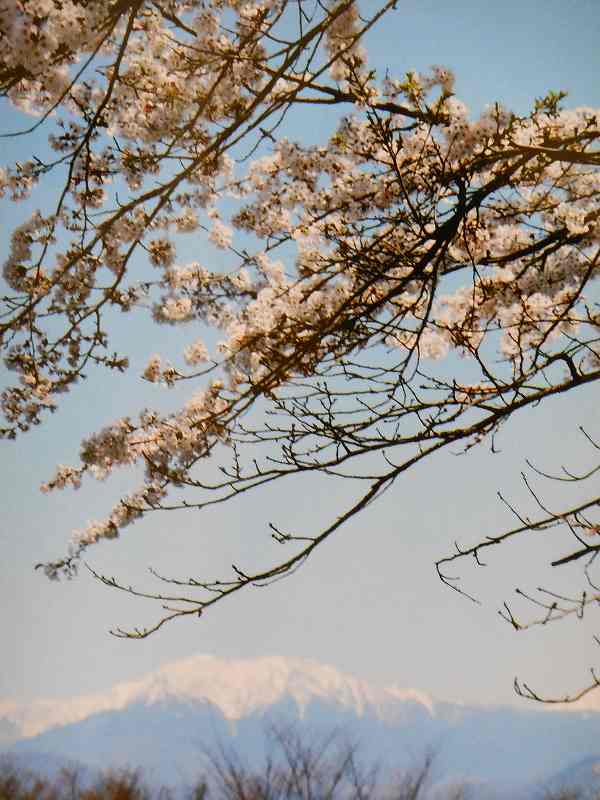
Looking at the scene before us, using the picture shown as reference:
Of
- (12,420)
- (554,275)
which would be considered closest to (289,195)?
(554,275)

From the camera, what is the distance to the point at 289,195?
4.20 meters

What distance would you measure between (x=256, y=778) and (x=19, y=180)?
19.7 metres

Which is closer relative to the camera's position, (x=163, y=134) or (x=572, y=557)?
(x=572, y=557)

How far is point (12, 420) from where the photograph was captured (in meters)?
3.32

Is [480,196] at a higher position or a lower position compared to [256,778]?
higher

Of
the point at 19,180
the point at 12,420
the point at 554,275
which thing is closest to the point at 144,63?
the point at 19,180

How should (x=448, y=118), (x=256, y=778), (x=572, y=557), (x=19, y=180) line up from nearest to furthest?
(x=572, y=557) → (x=448, y=118) → (x=19, y=180) → (x=256, y=778)

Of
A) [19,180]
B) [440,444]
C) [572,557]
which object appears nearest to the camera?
[572,557]

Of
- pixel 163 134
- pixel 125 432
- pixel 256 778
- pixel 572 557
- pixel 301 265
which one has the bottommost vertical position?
pixel 256 778

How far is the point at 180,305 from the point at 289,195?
128cm

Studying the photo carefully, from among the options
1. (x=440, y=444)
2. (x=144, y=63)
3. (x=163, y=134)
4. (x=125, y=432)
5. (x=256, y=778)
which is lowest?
(x=256, y=778)

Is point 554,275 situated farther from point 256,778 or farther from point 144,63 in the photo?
point 256,778

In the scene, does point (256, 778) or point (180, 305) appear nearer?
point (180, 305)

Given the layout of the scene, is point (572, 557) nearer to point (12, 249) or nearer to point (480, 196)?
point (480, 196)
